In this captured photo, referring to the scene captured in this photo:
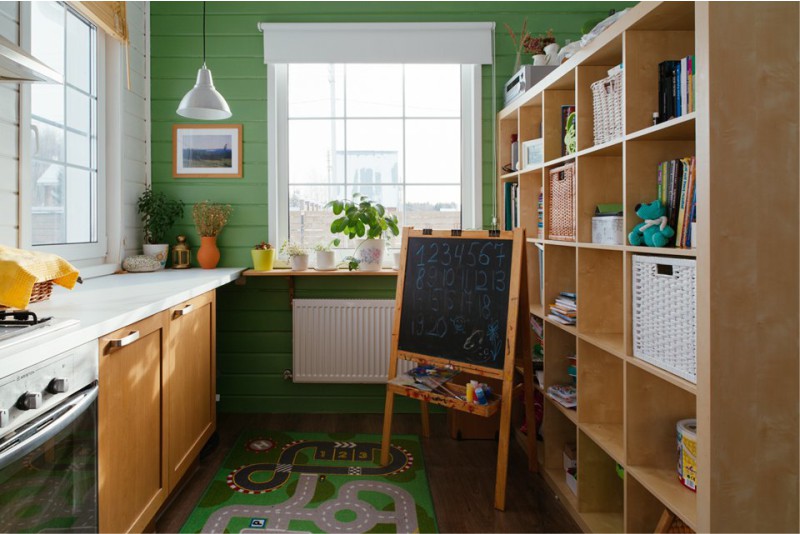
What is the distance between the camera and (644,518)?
1.75 m

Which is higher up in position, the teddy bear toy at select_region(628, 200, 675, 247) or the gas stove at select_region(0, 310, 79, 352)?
the teddy bear toy at select_region(628, 200, 675, 247)

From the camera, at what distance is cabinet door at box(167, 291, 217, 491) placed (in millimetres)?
2061

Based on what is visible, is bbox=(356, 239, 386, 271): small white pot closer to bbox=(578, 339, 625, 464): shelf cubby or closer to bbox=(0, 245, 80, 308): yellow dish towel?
bbox=(578, 339, 625, 464): shelf cubby

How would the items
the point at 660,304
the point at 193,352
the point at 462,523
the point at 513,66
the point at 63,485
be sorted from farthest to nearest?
the point at 513,66, the point at 193,352, the point at 462,523, the point at 660,304, the point at 63,485

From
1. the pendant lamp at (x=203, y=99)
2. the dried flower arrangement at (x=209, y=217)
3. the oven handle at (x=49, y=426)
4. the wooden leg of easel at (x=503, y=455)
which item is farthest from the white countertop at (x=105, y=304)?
the wooden leg of easel at (x=503, y=455)

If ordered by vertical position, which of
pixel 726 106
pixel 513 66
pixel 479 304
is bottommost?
pixel 479 304

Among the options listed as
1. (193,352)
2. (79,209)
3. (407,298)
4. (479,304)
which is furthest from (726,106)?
(79,209)

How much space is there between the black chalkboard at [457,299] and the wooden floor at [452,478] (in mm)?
565

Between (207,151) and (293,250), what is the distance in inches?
33.4

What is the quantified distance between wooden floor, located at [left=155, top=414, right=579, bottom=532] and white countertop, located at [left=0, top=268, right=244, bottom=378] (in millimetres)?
866

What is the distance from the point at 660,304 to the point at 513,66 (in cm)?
208

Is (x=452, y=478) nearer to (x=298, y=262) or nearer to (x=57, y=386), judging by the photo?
(x=298, y=262)

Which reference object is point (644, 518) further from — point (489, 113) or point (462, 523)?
point (489, 113)

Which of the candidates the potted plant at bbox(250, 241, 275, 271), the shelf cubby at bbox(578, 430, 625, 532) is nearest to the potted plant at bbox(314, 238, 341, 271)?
the potted plant at bbox(250, 241, 275, 271)
